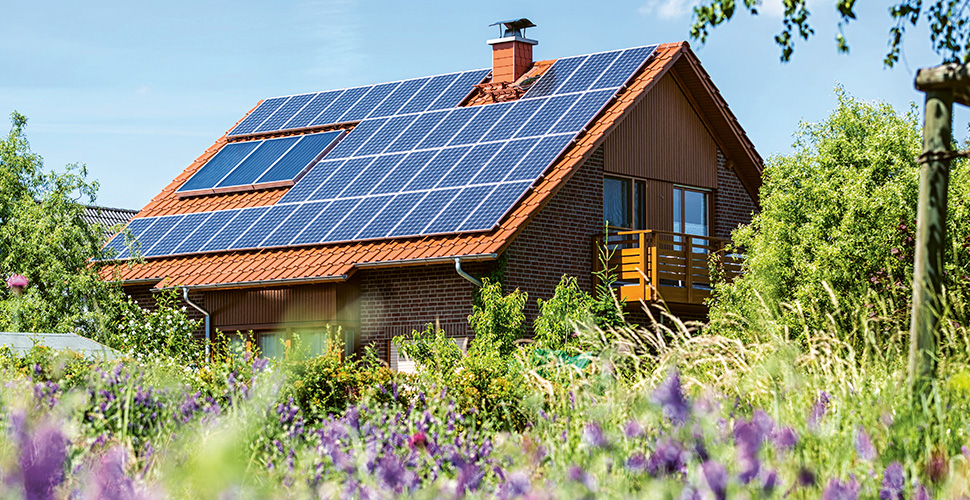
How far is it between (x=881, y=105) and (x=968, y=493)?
1550 cm

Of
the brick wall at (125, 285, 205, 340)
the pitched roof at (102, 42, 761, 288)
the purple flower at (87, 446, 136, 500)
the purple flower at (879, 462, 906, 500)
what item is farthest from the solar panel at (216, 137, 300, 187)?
the purple flower at (879, 462, 906, 500)

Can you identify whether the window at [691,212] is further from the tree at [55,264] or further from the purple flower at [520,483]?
the purple flower at [520,483]

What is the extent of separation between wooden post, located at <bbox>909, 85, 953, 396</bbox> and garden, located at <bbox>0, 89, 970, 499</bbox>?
0.64ft

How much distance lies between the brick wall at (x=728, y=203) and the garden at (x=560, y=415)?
4.97m

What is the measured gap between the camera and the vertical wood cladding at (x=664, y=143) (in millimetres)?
21906

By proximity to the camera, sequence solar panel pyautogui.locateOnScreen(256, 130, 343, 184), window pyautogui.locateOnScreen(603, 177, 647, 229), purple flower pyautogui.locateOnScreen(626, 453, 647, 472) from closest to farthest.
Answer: purple flower pyautogui.locateOnScreen(626, 453, 647, 472), window pyautogui.locateOnScreen(603, 177, 647, 229), solar panel pyautogui.locateOnScreen(256, 130, 343, 184)

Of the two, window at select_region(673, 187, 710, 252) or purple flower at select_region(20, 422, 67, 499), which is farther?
window at select_region(673, 187, 710, 252)

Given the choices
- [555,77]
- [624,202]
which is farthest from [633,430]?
[555,77]

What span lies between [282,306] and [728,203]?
908cm

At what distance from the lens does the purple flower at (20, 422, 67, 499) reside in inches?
160

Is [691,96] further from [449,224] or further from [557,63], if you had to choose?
[449,224]

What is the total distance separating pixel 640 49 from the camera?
22.8 m

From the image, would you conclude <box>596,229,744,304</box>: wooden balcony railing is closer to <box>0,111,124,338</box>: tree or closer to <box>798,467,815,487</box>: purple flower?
<box>0,111,124,338</box>: tree

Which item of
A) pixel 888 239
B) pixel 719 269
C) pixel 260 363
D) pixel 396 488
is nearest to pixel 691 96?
pixel 719 269
